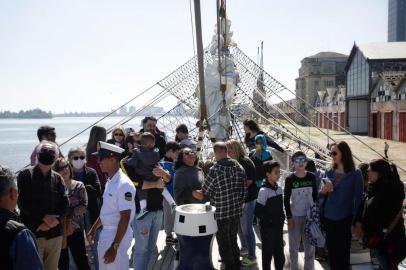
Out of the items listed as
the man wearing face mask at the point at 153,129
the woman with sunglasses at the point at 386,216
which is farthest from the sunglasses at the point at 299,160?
the man wearing face mask at the point at 153,129

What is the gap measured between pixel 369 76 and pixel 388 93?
4228mm

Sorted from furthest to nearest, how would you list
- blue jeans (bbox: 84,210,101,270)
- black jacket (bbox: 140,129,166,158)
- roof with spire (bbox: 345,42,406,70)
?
roof with spire (bbox: 345,42,406,70), black jacket (bbox: 140,129,166,158), blue jeans (bbox: 84,210,101,270)

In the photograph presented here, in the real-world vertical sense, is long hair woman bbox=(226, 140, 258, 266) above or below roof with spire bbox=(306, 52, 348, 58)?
below

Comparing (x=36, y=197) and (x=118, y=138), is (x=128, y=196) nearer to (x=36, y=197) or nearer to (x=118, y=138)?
(x=36, y=197)

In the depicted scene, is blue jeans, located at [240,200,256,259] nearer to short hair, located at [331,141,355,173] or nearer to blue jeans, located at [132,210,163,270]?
blue jeans, located at [132,210,163,270]

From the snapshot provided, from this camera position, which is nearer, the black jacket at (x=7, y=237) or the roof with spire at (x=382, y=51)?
the black jacket at (x=7, y=237)

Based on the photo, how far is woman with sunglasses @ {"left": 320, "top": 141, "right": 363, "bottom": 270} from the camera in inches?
143

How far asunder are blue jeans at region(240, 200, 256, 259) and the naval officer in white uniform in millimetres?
1744

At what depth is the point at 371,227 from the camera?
3391 mm

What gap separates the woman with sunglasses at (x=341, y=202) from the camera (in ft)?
11.9

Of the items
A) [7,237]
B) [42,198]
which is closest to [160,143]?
[42,198]

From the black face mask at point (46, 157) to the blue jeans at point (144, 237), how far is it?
111 cm

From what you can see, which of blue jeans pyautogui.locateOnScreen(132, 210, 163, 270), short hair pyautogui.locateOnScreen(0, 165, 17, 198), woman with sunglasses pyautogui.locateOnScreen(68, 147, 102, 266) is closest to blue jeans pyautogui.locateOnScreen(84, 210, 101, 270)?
woman with sunglasses pyautogui.locateOnScreen(68, 147, 102, 266)

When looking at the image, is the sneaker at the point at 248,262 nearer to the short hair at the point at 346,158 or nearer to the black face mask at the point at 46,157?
the short hair at the point at 346,158
